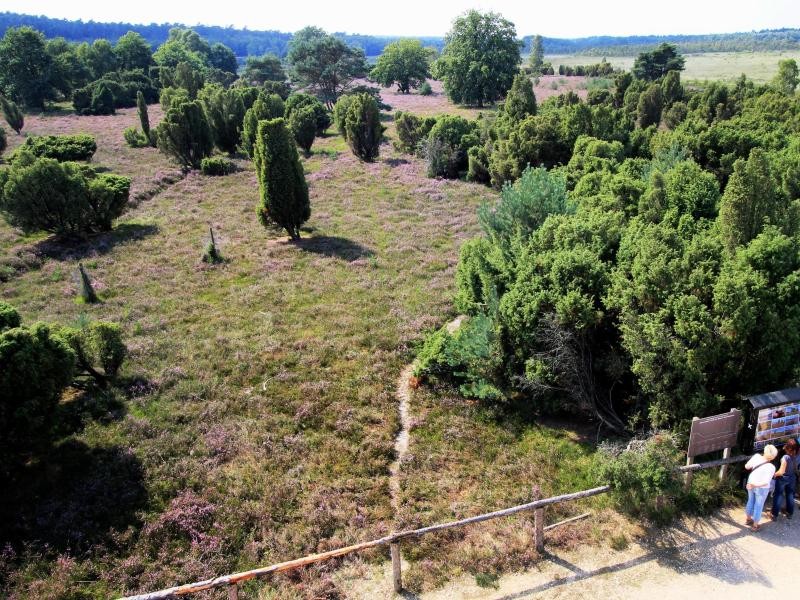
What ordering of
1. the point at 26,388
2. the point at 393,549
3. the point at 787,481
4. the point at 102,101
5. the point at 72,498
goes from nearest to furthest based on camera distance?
the point at 393,549, the point at 787,481, the point at 72,498, the point at 26,388, the point at 102,101

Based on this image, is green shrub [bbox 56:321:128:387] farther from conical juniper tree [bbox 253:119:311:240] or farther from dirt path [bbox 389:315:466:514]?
conical juniper tree [bbox 253:119:311:240]

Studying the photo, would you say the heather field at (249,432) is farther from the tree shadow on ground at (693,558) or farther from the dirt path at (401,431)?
the tree shadow on ground at (693,558)

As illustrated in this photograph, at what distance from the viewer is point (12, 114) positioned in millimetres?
51156

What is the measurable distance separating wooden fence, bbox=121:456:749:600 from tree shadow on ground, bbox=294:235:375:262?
17.1 m

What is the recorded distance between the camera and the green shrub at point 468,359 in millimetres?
13602

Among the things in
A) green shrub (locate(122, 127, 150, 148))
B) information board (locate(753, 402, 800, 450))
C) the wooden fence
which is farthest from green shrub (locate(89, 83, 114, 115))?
information board (locate(753, 402, 800, 450))

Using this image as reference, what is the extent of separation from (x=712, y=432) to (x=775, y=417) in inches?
50.6

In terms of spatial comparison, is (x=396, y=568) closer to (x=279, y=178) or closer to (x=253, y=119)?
(x=279, y=178)

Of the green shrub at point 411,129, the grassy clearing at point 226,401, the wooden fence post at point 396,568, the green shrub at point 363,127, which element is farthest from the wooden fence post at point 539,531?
the green shrub at point 411,129

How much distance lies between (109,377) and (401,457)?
8880 millimetres

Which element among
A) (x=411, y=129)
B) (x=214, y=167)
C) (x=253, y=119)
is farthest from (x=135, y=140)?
(x=411, y=129)

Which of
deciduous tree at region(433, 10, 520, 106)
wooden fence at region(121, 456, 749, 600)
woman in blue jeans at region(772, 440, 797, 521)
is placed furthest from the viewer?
deciduous tree at region(433, 10, 520, 106)

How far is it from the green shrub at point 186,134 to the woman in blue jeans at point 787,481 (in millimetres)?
40213

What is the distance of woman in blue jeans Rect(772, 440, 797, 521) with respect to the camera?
9.73 metres
